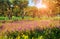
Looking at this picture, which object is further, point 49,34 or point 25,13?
point 25,13

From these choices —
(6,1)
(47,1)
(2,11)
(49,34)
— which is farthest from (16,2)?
(49,34)

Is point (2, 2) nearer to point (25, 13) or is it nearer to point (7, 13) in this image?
point (7, 13)

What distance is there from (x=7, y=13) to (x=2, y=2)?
3.03 metres

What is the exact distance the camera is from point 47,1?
11219 millimetres

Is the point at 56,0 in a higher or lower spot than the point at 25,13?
higher

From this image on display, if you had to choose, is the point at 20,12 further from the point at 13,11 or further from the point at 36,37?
the point at 36,37

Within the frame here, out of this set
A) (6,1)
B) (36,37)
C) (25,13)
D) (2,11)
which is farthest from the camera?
(6,1)

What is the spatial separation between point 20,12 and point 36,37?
32530mm

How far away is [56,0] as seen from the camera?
10.8 m

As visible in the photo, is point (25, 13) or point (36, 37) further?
point (25, 13)

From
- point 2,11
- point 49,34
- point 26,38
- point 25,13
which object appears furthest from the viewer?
point 2,11

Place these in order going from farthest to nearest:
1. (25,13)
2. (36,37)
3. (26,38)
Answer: (25,13)
(36,37)
(26,38)

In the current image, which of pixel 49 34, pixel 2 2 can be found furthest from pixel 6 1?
pixel 49 34

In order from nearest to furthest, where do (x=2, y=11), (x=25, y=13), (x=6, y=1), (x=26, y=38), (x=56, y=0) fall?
(x=26, y=38)
(x=56, y=0)
(x=25, y=13)
(x=2, y=11)
(x=6, y=1)
